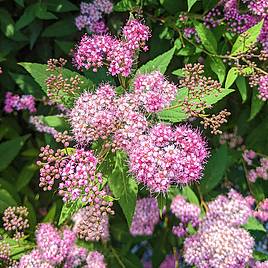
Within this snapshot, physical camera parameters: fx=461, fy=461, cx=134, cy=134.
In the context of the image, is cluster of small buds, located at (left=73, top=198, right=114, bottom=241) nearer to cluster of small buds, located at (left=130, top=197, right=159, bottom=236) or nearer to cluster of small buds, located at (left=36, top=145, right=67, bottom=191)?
cluster of small buds, located at (left=36, top=145, right=67, bottom=191)

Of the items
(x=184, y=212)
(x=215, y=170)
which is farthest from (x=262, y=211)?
(x=184, y=212)

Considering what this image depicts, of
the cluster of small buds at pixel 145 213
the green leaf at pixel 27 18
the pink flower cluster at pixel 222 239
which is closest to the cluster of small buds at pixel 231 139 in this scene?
the pink flower cluster at pixel 222 239

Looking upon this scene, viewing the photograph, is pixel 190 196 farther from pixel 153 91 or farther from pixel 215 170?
pixel 153 91

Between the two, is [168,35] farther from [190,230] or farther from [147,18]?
[190,230]

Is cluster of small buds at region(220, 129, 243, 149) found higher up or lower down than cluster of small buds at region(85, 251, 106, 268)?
higher up

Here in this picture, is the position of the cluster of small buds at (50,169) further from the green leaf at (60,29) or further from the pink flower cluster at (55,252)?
the green leaf at (60,29)

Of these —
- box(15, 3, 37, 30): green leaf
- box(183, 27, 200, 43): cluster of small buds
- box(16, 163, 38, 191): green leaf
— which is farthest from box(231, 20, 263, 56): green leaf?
box(16, 163, 38, 191): green leaf
